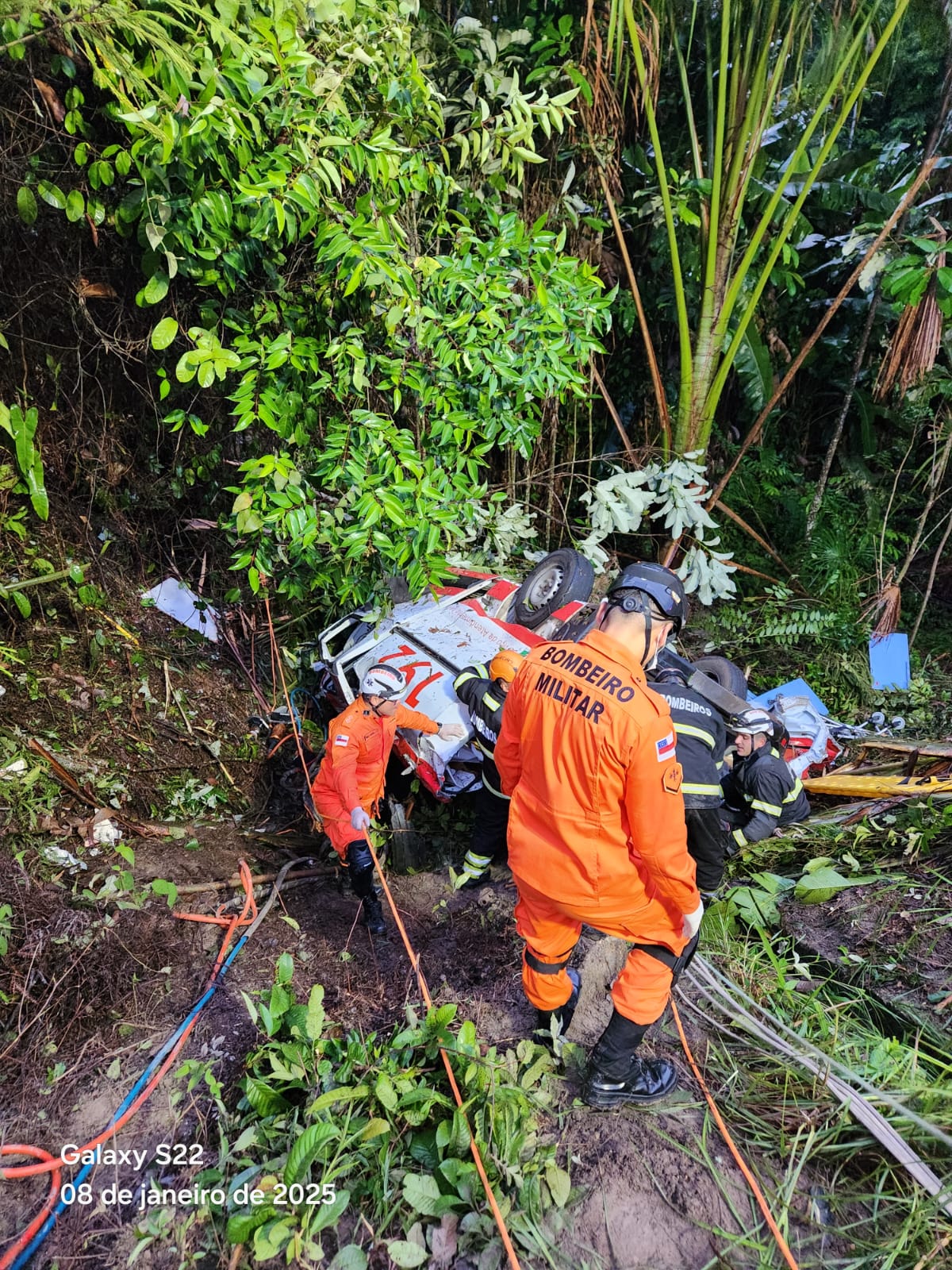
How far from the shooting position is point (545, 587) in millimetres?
4992

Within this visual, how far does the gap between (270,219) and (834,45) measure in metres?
3.78

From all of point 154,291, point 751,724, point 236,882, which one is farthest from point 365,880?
point 154,291

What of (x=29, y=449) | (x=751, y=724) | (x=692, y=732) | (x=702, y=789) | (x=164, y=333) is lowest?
(x=751, y=724)

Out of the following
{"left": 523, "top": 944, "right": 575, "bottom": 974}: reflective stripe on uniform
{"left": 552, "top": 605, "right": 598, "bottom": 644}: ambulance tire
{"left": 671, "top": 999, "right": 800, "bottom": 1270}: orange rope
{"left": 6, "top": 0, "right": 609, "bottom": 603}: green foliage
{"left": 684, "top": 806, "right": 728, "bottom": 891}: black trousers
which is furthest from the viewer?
{"left": 552, "top": 605, "right": 598, "bottom": 644}: ambulance tire

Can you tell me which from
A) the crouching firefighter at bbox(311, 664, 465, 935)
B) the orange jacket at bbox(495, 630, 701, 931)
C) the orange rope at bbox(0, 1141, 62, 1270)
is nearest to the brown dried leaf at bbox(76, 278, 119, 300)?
the crouching firefighter at bbox(311, 664, 465, 935)

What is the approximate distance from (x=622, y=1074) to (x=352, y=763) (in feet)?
6.16

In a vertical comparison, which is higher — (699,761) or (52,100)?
(52,100)

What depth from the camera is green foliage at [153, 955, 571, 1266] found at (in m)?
2.07

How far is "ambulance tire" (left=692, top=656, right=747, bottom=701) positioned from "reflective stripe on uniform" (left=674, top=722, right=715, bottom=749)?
1.79 m

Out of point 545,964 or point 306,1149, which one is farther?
point 545,964

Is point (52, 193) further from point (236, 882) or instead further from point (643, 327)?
point (643, 327)

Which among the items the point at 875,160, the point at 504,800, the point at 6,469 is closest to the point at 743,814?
the point at 504,800

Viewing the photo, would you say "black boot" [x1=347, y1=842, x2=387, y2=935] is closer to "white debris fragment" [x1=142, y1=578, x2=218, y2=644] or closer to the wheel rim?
the wheel rim

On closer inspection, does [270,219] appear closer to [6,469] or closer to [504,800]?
[6,469]
